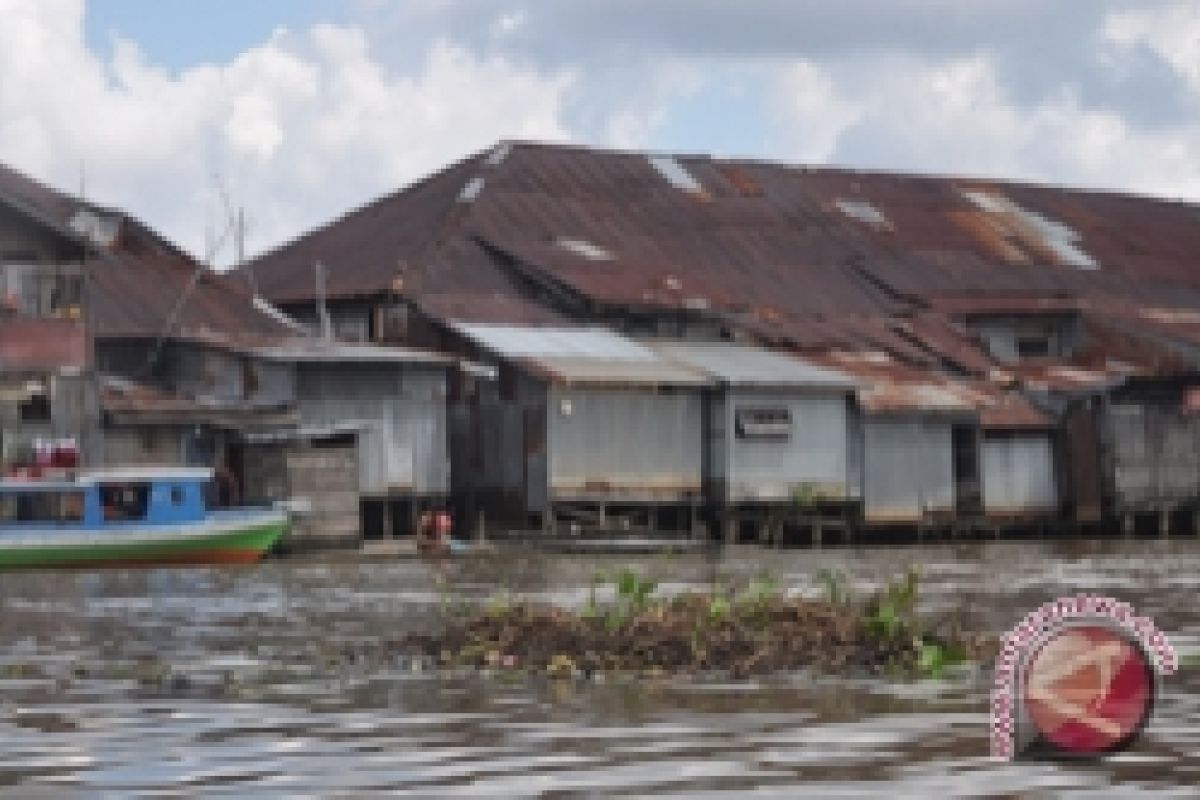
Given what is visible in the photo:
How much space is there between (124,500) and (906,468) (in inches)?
658

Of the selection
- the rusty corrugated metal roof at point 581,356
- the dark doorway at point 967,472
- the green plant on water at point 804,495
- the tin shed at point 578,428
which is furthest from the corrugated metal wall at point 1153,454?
the rusty corrugated metal roof at point 581,356

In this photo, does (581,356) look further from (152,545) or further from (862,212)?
(862,212)

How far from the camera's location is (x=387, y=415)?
39.8 metres

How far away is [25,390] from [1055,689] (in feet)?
94.7

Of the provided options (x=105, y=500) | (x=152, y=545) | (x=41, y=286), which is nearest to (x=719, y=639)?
(x=152, y=545)

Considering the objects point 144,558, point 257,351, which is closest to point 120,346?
point 257,351

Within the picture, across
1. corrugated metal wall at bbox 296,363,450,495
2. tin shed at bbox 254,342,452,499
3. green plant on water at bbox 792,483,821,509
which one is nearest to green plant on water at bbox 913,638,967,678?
tin shed at bbox 254,342,452,499

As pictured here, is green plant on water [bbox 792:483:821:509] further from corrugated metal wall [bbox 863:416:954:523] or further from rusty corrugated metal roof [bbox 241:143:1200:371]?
rusty corrugated metal roof [bbox 241:143:1200:371]

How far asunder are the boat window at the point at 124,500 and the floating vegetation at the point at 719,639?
18144 mm

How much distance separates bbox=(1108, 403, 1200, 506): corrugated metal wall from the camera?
46000mm

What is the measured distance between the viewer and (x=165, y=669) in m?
14.5

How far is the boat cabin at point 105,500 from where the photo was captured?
31.8 metres

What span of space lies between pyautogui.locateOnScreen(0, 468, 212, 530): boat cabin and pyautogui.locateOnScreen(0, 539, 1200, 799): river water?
37.5 ft

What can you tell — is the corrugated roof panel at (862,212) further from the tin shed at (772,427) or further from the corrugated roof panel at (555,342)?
the corrugated roof panel at (555,342)
